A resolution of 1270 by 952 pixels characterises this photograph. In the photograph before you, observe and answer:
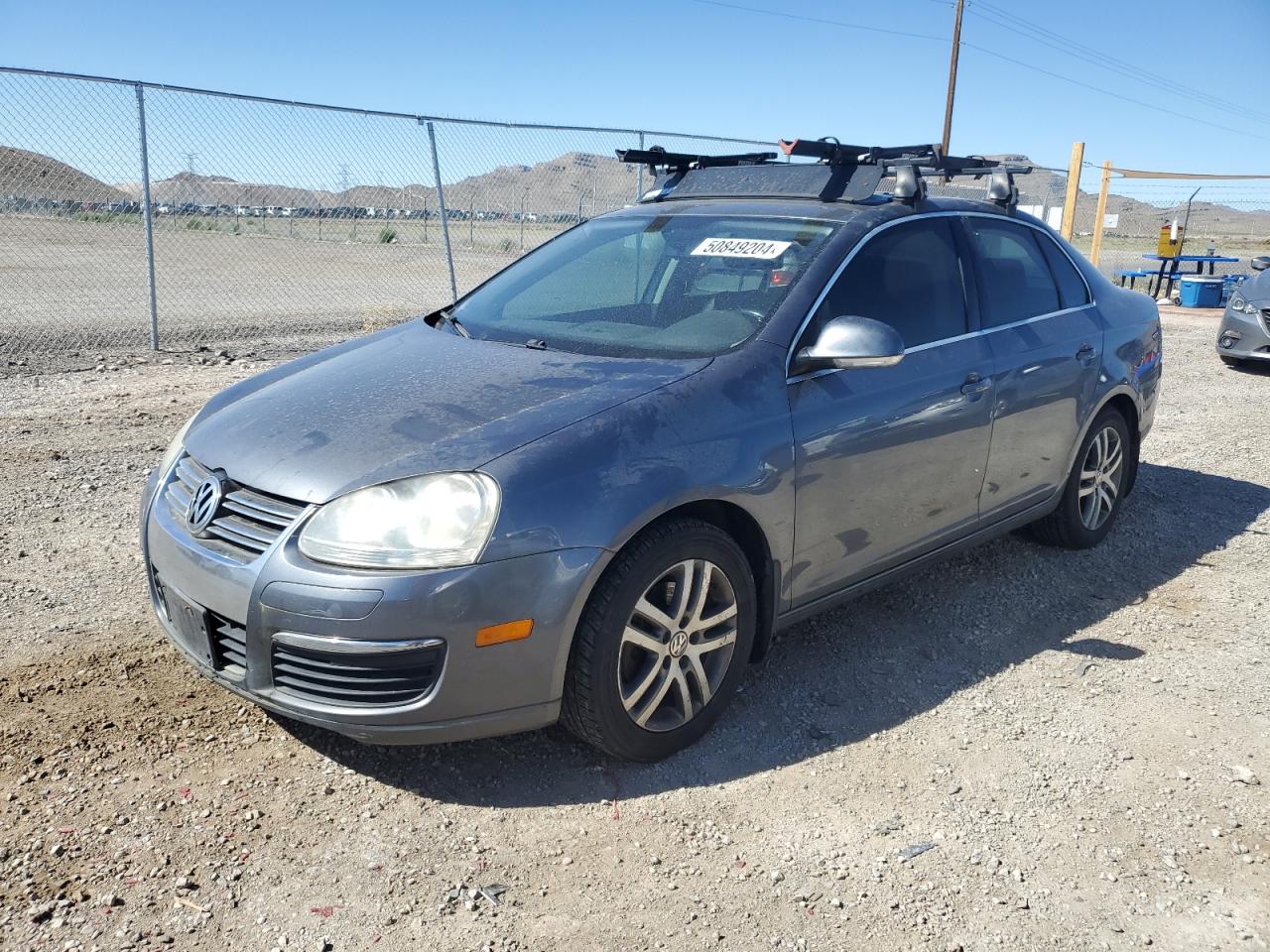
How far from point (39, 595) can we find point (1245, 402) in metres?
9.24

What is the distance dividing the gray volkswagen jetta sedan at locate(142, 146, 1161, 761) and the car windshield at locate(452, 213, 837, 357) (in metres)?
0.01

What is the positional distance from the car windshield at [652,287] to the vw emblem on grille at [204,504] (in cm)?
117

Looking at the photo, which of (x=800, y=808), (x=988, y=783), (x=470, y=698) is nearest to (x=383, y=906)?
(x=470, y=698)

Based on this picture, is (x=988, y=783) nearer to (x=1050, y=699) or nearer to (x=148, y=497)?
(x=1050, y=699)

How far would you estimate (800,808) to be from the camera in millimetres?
2941

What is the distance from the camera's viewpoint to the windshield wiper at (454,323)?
386cm

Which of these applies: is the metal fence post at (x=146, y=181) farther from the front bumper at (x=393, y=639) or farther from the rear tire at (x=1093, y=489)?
the rear tire at (x=1093, y=489)

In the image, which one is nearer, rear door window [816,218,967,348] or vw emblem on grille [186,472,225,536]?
vw emblem on grille [186,472,225,536]

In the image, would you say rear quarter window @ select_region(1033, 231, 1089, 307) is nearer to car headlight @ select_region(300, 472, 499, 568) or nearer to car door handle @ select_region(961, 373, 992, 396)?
car door handle @ select_region(961, 373, 992, 396)

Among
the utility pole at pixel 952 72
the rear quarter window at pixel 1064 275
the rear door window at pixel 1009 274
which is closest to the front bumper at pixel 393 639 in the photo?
the rear door window at pixel 1009 274

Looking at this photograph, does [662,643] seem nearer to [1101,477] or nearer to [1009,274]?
[1009,274]

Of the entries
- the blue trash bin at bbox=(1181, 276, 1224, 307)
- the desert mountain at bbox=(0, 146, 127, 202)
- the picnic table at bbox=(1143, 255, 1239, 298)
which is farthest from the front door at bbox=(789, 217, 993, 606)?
the picnic table at bbox=(1143, 255, 1239, 298)

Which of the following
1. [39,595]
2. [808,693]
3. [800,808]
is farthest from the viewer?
[39,595]

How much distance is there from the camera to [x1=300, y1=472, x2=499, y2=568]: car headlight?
8.54ft
